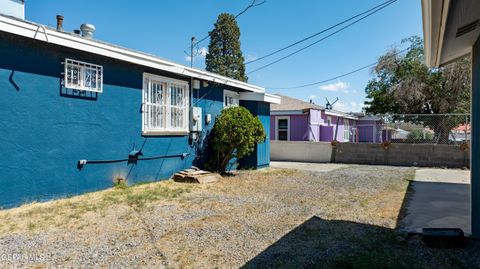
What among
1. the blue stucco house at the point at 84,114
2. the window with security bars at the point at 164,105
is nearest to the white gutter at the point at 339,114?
the blue stucco house at the point at 84,114

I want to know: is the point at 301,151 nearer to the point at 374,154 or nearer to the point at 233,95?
the point at 374,154

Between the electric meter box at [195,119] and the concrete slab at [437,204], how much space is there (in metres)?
5.52

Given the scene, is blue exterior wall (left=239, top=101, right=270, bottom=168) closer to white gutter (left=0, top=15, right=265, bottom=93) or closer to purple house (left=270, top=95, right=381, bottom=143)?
white gutter (left=0, top=15, right=265, bottom=93)

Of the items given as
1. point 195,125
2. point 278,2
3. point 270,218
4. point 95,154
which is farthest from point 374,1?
point 95,154

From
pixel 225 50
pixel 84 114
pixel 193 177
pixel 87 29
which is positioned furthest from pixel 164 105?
pixel 225 50

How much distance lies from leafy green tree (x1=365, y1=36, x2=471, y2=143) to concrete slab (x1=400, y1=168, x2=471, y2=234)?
20.6ft

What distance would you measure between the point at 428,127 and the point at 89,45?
15105 millimetres

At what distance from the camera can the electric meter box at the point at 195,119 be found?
9.05 m

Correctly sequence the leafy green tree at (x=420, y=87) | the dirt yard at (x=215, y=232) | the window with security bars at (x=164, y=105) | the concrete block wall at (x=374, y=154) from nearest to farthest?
the dirt yard at (x=215, y=232)
the window with security bars at (x=164, y=105)
the concrete block wall at (x=374, y=154)
the leafy green tree at (x=420, y=87)

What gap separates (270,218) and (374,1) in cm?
942

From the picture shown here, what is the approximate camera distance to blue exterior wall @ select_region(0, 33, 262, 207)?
5.25 meters

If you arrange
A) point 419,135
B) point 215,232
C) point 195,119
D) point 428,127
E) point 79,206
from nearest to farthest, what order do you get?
point 215,232
point 79,206
point 195,119
point 428,127
point 419,135

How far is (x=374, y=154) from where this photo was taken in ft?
45.5

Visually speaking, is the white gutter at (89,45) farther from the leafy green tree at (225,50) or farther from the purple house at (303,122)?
the leafy green tree at (225,50)
